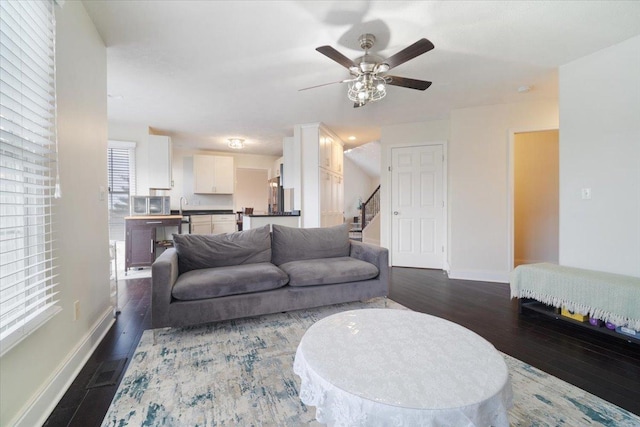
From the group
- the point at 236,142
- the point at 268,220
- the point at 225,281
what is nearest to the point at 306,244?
the point at 225,281

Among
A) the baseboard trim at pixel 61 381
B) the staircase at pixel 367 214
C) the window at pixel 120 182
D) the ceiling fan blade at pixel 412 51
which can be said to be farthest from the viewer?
the staircase at pixel 367 214

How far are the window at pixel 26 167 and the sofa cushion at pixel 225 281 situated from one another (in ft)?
2.57

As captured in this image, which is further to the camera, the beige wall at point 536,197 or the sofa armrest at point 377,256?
the beige wall at point 536,197

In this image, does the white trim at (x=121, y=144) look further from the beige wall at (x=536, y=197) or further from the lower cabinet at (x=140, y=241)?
the beige wall at (x=536, y=197)

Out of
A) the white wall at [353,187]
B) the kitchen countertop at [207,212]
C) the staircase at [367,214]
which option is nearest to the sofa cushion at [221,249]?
the kitchen countertop at [207,212]

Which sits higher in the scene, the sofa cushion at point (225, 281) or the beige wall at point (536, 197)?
the beige wall at point (536, 197)

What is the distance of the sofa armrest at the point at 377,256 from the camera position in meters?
2.86

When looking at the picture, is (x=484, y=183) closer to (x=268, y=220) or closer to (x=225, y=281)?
(x=268, y=220)

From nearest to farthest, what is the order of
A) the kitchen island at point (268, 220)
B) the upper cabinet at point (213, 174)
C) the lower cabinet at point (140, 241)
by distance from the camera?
the lower cabinet at point (140, 241)
the kitchen island at point (268, 220)
the upper cabinet at point (213, 174)

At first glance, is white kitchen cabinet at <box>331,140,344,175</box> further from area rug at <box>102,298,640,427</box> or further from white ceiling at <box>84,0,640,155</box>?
area rug at <box>102,298,640,427</box>

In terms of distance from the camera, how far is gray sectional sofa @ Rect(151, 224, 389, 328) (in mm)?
2176

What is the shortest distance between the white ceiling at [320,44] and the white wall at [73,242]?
41 cm

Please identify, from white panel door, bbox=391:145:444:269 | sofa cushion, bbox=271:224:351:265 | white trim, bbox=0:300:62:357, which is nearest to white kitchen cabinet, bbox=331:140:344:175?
white panel door, bbox=391:145:444:269

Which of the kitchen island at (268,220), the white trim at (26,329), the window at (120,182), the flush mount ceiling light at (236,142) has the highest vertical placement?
the flush mount ceiling light at (236,142)
